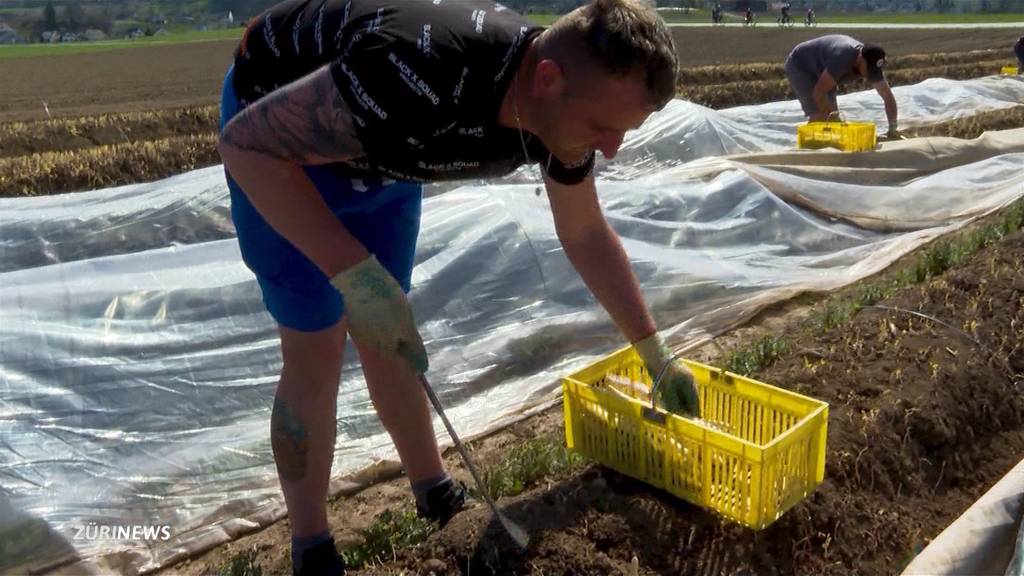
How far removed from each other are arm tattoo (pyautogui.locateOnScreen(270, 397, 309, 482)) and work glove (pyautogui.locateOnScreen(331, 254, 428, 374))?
342 millimetres

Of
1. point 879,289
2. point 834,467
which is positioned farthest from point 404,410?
point 879,289

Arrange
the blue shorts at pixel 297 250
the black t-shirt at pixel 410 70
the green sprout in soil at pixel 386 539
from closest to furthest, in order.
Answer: the black t-shirt at pixel 410 70 → the blue shorts at pixel 297 250 → the green sprout in soil at pixel 386 539

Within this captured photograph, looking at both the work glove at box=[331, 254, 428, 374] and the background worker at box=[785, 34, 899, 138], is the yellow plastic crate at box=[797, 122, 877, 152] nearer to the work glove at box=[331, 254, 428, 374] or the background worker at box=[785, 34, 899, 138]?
the background worker at box=[785, 34, 899, 138]

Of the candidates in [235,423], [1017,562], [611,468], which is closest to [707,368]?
[611,468]

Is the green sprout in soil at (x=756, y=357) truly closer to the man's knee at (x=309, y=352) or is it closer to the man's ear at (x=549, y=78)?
the man's knee at (x=309, y=352)

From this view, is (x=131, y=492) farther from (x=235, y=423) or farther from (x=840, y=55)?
(x=840, y=55)

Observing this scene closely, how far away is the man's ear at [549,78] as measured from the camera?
1.63 m

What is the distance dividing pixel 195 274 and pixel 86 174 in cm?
517

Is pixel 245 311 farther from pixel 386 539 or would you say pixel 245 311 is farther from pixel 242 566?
pixel 386 539

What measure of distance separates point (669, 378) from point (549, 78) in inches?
38.7

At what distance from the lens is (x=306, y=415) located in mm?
2070

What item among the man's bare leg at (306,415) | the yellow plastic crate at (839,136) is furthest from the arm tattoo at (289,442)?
the yellow plastic crate at (839,136)

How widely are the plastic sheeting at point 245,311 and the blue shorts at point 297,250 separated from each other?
1.03 meters

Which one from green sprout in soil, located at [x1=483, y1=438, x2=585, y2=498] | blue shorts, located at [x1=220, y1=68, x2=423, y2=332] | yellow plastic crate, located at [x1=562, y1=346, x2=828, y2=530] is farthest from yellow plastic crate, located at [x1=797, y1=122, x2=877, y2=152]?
blue shorts, located at [x1=220, y1=68, x2=423, y2=332]
